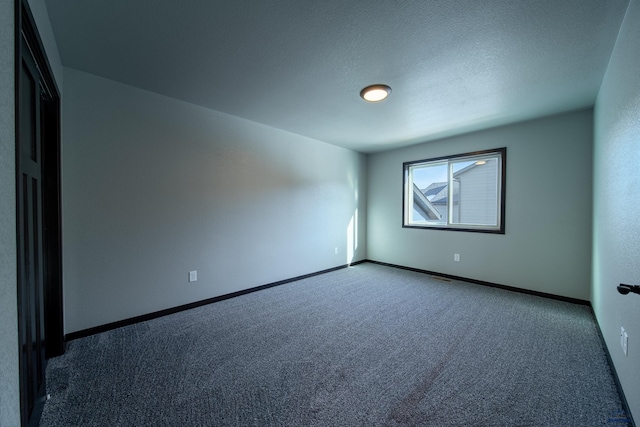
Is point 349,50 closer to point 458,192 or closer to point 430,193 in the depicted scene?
point 458,192

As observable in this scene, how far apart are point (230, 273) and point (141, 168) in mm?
1582

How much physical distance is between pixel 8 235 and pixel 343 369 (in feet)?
6.31

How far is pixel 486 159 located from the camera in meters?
3.88

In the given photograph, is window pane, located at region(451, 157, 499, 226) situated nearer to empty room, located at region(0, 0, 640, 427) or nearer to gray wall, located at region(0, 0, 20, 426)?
empty room, located at region(0, 0, 640, 427)

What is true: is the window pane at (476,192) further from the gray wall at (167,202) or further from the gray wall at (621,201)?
the gray wall at (167,202)

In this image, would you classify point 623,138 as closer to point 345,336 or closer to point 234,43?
point 345,336

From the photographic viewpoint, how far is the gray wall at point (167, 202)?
7.47 feet

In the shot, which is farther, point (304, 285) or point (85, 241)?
point (304, 285)

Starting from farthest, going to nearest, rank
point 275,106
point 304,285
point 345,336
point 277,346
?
point 304,285 → point 275,106 → point 345,336 → point 277,346

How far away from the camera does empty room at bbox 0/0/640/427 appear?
4.76ft

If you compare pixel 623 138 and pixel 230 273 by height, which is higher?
pixel 623 138

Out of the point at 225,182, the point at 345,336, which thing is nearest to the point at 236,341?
the point at 345,336

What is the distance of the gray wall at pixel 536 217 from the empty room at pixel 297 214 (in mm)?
28

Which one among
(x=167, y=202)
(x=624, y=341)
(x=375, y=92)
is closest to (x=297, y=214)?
(x=167, y=202)
